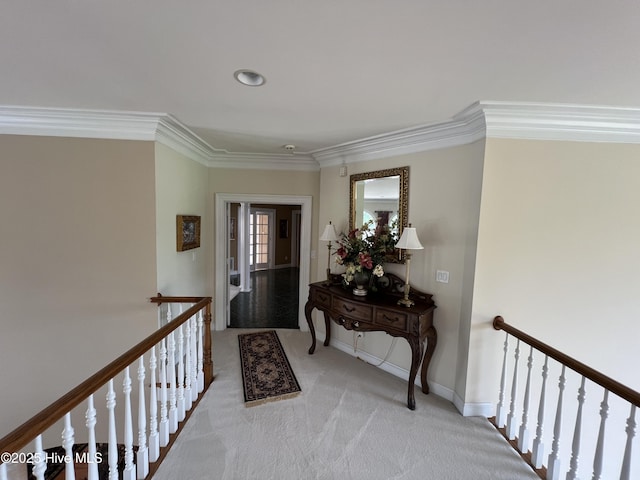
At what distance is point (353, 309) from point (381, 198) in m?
1.23

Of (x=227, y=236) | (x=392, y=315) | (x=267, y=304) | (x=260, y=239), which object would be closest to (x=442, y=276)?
(x=392, y=315)

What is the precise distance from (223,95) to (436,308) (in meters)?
2.49

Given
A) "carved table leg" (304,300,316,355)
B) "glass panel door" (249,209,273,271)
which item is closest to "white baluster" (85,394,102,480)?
"carved table leg" (304,300,316,355)

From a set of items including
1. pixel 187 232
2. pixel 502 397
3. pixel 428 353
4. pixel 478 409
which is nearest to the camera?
pixel 502 397

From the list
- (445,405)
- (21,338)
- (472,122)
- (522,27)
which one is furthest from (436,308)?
(21,338)

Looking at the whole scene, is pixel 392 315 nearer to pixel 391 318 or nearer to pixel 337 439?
pixel 391 318

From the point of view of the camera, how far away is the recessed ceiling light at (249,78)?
1646mm

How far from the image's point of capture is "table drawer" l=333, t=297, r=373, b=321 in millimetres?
2525

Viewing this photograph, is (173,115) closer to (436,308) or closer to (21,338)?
(21,338)

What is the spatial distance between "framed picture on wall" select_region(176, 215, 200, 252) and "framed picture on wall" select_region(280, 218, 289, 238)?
526cm

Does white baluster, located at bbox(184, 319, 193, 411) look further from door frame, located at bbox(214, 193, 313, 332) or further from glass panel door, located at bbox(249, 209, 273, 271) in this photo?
glass panel door, located at bbox(249, 209, 273, 271)

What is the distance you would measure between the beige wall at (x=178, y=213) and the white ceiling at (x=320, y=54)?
0.68m

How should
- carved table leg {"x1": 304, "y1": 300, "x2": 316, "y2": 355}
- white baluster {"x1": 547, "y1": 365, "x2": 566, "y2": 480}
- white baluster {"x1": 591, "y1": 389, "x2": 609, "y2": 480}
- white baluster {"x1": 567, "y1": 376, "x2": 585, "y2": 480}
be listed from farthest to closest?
1. carved table leg {"x1": 304, "y1": 300, "x2": 316, "y2": 355}
2. white baluster {"x1": 547, "y1": 365, "x2": 566, "y2": 480}
3. white baluster {"x1": 567, "y1": 376, "x2": 585, "y2": 480}
4. white baluster {"x1": 591, "y1": 389, "x2": 609, "y2": 480}

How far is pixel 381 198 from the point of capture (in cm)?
299
